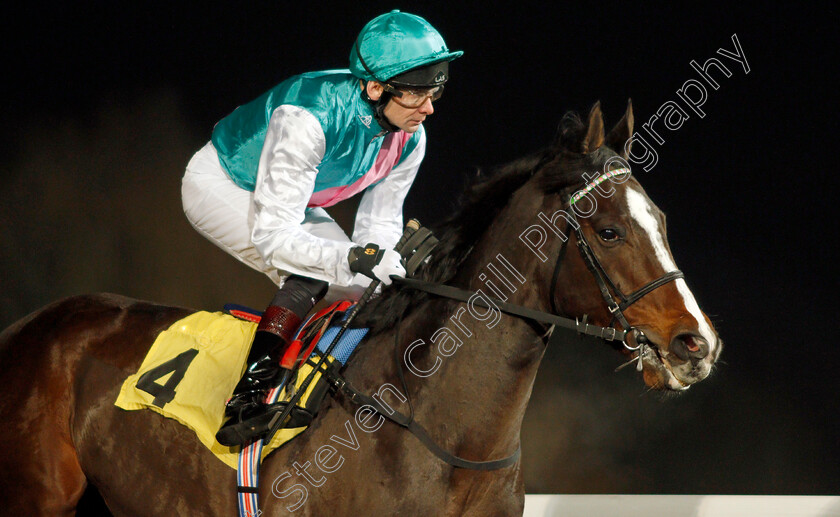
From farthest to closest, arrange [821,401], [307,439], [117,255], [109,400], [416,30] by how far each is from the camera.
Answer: [117,255] → [821,401] → [109,400] → [416,30] → [307,439]

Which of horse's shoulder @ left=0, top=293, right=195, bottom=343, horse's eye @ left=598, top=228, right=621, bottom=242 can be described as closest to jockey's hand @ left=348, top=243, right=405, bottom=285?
horse's eye @ left=598, top=228, right=621, bottom=242

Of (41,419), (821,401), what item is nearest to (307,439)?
(41,419)

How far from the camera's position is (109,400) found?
2.00 m

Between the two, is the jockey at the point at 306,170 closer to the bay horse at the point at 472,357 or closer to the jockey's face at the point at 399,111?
the jockey's face at the point at 399,111

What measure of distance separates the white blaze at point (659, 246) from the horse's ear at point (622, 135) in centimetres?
20

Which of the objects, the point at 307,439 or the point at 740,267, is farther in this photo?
the point at 740,267

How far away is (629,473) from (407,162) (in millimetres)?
2080

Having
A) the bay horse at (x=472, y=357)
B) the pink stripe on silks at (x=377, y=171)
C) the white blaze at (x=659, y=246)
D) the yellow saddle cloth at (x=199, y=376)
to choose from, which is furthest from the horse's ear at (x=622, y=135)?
the yellow saddle cloth at (x=199, y=376)

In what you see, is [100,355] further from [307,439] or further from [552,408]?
[552,408]

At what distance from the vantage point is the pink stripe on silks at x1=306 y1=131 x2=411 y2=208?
2180mm

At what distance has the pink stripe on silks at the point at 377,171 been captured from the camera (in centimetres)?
218

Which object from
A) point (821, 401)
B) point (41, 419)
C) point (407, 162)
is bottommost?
point (821, 401)

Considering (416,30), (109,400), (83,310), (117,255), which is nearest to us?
(416,30)

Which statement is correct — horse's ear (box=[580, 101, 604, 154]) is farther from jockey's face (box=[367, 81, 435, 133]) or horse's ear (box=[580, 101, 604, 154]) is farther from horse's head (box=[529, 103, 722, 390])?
jockey's face (box=[367, 81, 435, 133])
